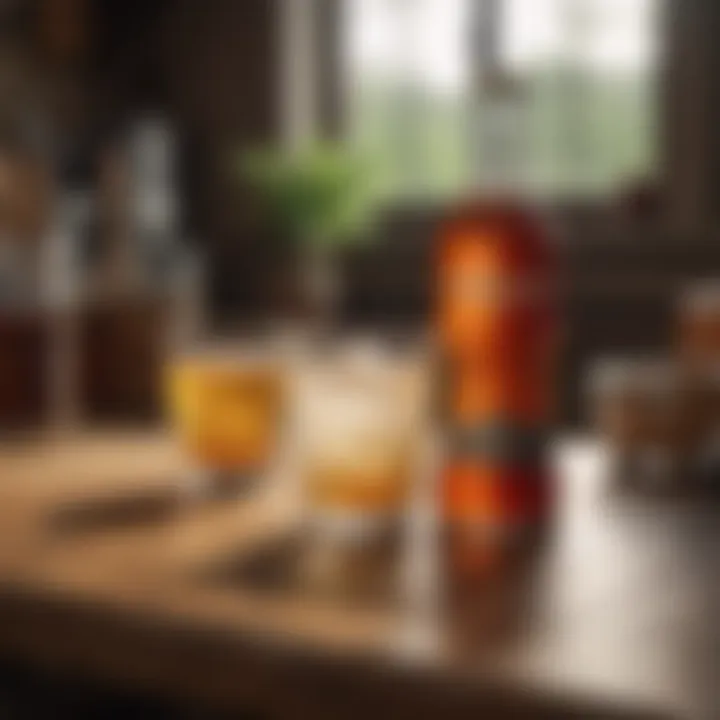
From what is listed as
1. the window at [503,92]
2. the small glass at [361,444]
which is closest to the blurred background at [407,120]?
the window at [503,92]

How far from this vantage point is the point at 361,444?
88 centimetres

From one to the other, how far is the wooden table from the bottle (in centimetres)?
4

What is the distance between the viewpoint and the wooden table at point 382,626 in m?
0.61

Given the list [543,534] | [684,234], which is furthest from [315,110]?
[543,534]

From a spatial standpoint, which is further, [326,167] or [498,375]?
[326,167]

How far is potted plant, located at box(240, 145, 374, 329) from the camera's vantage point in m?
2.00

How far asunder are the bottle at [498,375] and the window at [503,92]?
1.28 meters

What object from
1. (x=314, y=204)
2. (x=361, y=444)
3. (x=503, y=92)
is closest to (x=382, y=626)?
(x=361, y=444)

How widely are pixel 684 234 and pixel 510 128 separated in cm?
35

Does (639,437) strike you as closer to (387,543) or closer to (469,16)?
(387,543)

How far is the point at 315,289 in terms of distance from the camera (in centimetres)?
200

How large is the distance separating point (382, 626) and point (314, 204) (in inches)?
53.8

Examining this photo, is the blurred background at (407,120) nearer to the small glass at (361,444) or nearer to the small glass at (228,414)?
the small glass at (228,414)

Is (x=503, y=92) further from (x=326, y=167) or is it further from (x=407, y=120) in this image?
(x=326, y=167)
